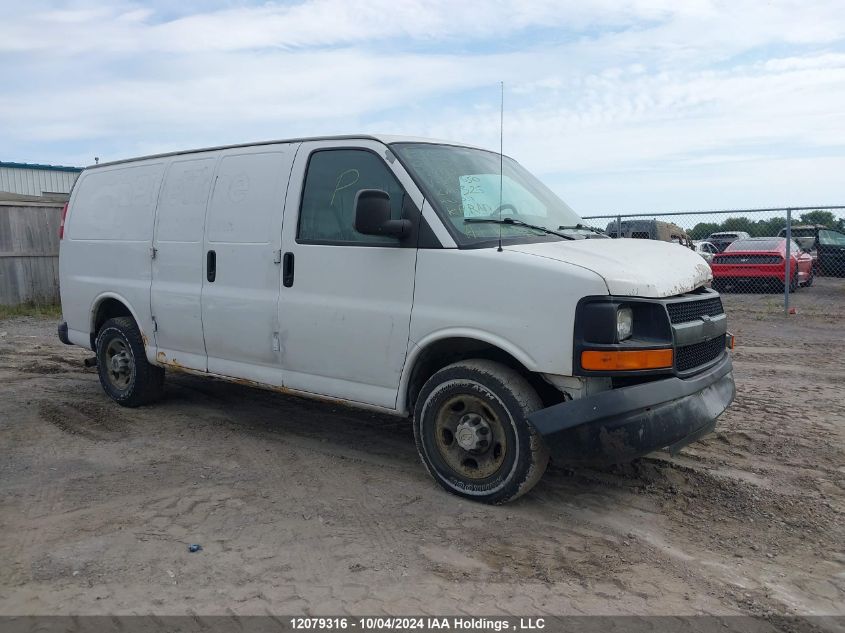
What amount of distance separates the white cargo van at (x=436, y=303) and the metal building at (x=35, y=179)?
66.9 feet

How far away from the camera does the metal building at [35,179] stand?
24.0 m

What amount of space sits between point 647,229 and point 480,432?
36.5ft

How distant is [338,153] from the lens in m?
5.02

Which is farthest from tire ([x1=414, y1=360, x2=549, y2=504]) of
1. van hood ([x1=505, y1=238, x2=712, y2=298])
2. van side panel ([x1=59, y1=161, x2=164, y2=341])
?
van side panel ([x1=59, y1=161, x2=164, y2=341])

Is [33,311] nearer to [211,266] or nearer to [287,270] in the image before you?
[211,266]

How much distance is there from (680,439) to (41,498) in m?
3.81

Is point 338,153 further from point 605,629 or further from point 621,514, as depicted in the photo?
point 605,629

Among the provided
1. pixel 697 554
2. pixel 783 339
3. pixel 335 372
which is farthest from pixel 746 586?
pixel 783 339

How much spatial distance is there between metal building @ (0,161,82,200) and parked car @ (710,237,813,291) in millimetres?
19575

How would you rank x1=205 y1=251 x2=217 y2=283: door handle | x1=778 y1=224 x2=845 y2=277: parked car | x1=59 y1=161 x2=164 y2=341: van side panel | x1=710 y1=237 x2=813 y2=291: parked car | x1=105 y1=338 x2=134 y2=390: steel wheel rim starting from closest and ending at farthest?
x1=205 y1=251 x2=217 y2=283: door handle → x1=59 y1=161 x2=164 y2=341: van side panel → x1=105 y1=338 x2=134 y2=390: steel wheel rim → x1=710 y1=237 x2=813 y2=291: parked car → x1=778 y1=224 x2=845 y2=277: parked car

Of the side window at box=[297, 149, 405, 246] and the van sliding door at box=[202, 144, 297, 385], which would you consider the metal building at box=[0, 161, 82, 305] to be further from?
the side window at box=[297, 149, 405, 246]

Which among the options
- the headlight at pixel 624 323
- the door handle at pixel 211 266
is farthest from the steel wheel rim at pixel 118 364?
the headlight at pixel 624 323

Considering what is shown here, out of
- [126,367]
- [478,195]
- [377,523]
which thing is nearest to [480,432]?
[377,523]

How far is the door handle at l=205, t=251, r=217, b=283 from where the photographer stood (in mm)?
5625
